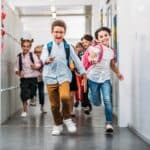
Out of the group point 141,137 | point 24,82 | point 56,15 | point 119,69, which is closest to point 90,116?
point 24,82

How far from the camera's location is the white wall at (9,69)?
677 centimetres

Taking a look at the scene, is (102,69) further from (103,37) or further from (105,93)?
(103,37)

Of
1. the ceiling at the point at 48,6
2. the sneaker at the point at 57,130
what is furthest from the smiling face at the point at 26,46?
the ceiling at the point at 48,6

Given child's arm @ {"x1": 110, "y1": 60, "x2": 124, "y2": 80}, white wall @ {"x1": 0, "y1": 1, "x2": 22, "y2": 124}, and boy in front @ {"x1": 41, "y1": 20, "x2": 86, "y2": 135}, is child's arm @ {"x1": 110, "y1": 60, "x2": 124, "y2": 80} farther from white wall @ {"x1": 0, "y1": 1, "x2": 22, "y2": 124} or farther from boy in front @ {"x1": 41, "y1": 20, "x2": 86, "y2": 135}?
white wall @ {"x1": 0, "y1": 1, "x2": 22, "y2": 124}

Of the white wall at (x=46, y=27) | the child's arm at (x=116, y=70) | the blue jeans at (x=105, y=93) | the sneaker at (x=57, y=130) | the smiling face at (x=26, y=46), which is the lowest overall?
the sneaker at (x=57, y=130)

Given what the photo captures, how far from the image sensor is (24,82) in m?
7.60

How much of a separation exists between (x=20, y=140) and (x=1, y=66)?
74.6 inches

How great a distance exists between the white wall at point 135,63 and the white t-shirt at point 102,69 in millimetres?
284

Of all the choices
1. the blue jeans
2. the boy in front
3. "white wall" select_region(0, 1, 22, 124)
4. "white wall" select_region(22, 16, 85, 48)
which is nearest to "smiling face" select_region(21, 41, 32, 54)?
"white wall" select_region(0, 1, 22, 124)

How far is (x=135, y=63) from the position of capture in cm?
557

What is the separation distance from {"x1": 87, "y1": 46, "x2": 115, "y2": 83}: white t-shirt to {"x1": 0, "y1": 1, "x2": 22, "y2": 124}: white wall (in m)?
1.55

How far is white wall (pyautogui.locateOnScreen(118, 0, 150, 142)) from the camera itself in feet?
15.9

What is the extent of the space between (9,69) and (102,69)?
2.22 meters

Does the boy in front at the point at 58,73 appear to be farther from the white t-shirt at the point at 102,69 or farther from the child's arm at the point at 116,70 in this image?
the child's arm at the point at 116,70
